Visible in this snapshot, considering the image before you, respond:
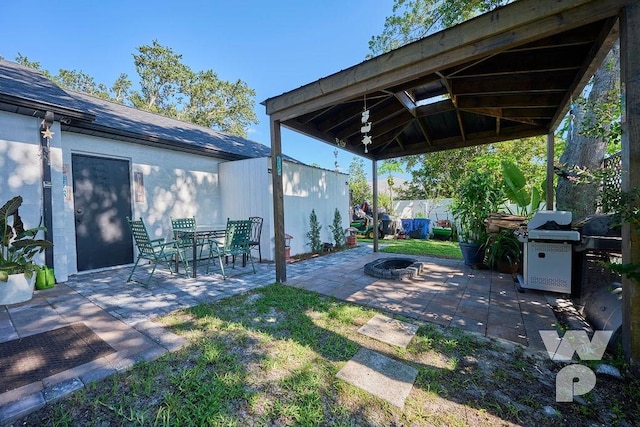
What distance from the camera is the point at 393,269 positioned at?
4.68 meters

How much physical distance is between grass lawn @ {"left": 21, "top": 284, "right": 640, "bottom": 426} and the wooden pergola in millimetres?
849

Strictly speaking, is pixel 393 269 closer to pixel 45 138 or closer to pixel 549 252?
pixel 549 252

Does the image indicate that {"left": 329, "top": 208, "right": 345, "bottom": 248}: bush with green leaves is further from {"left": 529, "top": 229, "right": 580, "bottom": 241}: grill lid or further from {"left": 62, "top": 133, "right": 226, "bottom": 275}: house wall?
{"left": 529, "top": 229, "right": 580, "bottom": 241}: grill lid

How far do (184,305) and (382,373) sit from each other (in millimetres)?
2621

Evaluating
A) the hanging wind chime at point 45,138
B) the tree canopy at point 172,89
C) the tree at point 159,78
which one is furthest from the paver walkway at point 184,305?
the tree at point 159,78

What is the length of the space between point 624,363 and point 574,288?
1942mm

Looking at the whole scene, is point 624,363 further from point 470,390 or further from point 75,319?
point 75,319

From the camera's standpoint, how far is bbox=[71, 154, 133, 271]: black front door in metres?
4.98

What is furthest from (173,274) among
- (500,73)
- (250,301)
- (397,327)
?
(500,73)

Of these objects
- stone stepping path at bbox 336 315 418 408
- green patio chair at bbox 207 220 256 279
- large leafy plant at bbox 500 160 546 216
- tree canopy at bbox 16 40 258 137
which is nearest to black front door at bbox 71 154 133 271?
green patio chair at bbox 207 220 256 279

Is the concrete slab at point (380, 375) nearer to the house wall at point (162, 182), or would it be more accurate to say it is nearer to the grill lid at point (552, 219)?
the grill lid at point (552, 219)

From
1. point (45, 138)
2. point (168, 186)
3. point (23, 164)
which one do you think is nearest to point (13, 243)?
point (23, 164)

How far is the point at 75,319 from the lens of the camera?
2908mm

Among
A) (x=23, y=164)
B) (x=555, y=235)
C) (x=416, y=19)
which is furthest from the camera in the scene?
(x=416, y=19)
